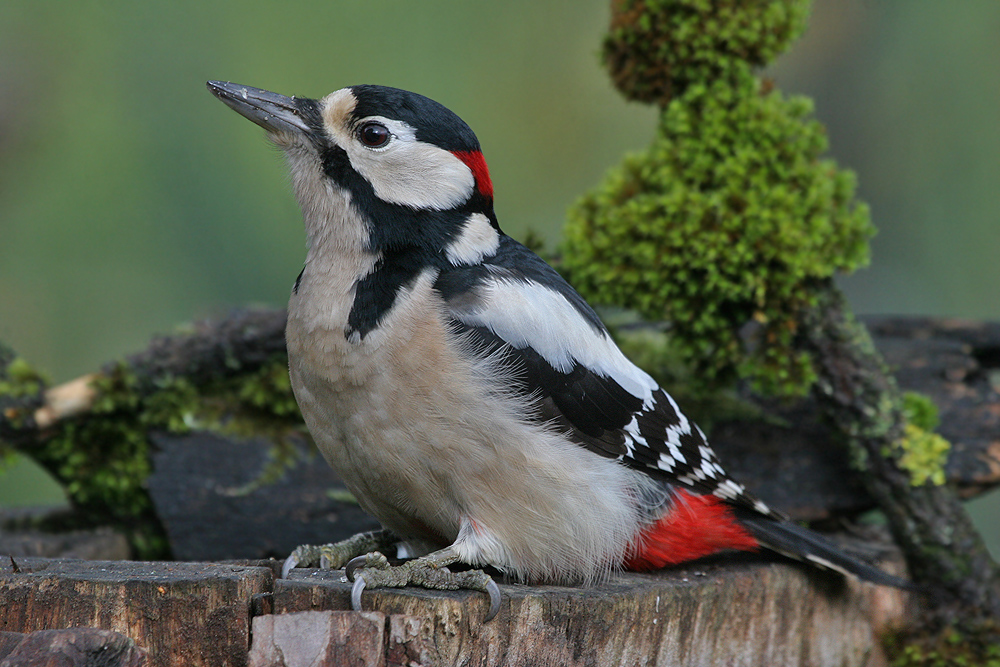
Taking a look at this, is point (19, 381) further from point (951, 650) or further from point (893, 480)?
point (951, 650)

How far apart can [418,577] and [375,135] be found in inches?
50.1

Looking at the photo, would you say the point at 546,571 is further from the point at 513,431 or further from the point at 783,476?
the point at 783,476

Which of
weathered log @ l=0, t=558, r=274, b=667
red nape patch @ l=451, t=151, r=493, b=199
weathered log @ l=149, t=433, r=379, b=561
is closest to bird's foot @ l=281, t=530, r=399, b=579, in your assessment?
weathered log @ l=0, t=558, r=274, b=667

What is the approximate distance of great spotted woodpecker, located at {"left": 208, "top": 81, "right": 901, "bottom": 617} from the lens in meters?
2.42

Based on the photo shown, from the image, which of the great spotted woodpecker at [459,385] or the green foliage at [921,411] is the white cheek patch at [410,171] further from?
the green foliage at [921,411]

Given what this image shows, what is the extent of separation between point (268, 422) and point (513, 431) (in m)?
1.84

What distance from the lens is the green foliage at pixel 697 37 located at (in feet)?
11.5

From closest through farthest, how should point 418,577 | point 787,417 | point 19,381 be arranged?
point 418,577
point 19,381
point 787,417

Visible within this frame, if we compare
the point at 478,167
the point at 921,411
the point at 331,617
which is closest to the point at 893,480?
the point at 921,411

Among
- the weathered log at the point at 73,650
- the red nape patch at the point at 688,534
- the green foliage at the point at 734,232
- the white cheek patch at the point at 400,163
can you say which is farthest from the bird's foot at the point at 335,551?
the green foliage at the point at 734,232

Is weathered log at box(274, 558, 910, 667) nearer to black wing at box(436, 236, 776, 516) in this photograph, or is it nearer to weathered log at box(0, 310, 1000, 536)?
black wing at box(436, 236, 776, 516)

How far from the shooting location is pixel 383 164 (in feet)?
8.68

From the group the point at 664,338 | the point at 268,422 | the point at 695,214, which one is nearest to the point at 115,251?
the point at 268,422

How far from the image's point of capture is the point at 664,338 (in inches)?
184
